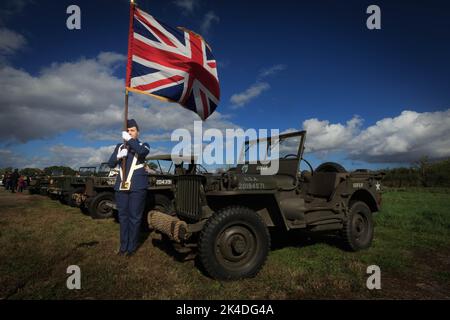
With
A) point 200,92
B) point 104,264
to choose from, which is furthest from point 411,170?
point 104,264

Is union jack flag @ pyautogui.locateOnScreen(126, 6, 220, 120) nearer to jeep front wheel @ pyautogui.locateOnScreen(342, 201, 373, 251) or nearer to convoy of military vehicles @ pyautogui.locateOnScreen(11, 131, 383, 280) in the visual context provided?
convoy of military vehicles @ pyautogui.locateOnScreen(11, 131, 383, 280)

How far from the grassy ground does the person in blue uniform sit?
0.94 ft

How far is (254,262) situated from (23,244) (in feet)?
13.6

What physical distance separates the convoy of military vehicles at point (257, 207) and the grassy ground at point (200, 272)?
0.30m

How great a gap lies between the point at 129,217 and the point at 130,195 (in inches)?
13.5

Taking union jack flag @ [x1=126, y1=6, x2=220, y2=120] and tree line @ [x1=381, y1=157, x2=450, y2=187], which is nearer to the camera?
union jack flag @ [x1=126, y1=6, x2=220, y2=120]

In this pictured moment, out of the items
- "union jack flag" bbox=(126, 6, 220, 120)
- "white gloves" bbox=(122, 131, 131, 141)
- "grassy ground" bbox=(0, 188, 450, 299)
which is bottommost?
"grassy ground" bbox=(0, 188, 450, 299)

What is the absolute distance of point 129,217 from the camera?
4648 millimetres

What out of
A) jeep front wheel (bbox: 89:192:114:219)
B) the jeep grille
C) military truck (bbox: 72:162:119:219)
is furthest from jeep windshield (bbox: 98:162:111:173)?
the jeep grille

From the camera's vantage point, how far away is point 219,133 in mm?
5480

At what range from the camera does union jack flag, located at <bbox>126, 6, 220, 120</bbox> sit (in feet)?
17.5

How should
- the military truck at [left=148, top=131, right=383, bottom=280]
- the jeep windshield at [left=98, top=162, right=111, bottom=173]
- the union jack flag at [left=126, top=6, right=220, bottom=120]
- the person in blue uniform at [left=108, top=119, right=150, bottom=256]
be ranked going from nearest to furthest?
the military truck at [left=148, top=131, right=383, bottom=280] → the person in blue uniform at [left=108, top=119, right=150, bottom=256] → the union jack flag at [left=126, top=6, right=220, bottom=120] → the jeep windshield at [left=98, top=162, right=111, bottom=173]
